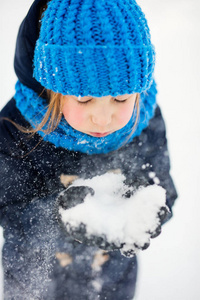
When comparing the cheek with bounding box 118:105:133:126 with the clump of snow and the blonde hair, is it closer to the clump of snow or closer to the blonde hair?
the blonde hair

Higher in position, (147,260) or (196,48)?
(196,48)

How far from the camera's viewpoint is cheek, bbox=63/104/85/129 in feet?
2.74

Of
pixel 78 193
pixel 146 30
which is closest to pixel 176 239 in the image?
pixel 78 193

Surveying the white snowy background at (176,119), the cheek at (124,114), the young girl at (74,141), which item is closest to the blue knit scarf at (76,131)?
the young girl at (74,141)

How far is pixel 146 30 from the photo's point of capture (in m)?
0.81

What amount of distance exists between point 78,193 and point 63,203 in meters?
0.06

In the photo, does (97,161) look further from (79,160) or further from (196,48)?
(196,48)

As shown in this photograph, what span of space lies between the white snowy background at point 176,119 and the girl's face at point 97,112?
117 centimetres

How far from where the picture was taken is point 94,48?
731 mm

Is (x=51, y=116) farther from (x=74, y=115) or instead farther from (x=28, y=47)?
(x=28, y=47)

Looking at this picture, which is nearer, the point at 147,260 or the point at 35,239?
Answer: the point at 35,239

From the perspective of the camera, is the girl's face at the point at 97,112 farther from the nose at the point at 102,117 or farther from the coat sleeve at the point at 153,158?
the coat sleeve at the point at 153,158

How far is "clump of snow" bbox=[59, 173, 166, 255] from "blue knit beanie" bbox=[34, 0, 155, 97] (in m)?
0.34

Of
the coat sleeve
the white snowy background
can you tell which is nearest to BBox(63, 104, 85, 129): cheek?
the coat sleeve
